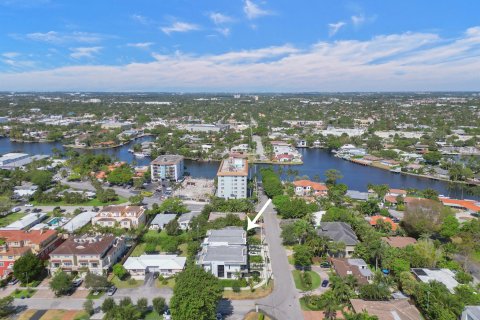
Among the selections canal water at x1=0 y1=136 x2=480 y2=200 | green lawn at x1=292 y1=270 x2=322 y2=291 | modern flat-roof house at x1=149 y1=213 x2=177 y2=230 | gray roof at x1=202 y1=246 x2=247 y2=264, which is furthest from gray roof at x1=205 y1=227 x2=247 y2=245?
canal water at x1=0 y1=136 x2=480 y2=200

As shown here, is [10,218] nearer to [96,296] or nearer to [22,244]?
[22,244]

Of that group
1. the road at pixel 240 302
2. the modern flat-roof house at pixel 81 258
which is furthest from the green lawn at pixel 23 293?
the modern flat-roof house at pixel 81 258

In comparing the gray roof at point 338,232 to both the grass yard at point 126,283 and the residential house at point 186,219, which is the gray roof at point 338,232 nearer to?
the residential house at point 186,219

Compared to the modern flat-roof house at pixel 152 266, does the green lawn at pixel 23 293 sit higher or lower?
lower

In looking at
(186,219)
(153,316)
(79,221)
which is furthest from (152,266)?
(79,221)

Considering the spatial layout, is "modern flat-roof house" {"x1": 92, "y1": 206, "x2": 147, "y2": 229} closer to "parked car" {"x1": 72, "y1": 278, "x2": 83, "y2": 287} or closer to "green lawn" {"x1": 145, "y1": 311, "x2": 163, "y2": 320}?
"parked car" {"x1": 72, "y1": 278, "x2": 83, "y2": 287}

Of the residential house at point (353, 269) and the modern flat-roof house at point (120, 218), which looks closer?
the residential house at point (353, 269)
